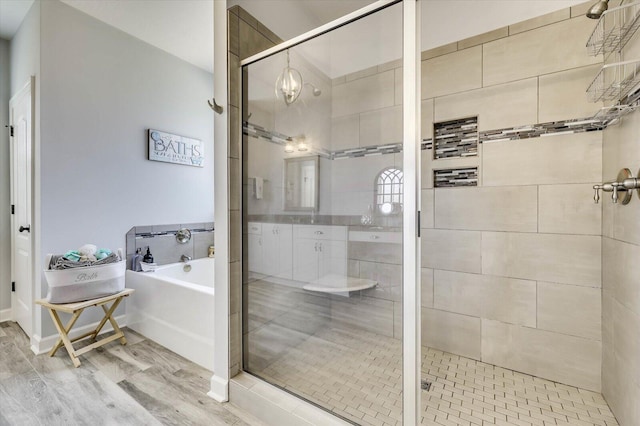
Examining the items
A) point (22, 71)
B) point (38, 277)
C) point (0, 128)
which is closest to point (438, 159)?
point (38, 277)

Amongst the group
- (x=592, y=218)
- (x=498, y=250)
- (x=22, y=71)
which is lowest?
(x=498, y=250)

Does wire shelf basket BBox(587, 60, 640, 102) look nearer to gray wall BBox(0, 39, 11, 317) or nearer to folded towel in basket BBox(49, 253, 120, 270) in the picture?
folded towel in basket BBox(49, 253, 120, 270)

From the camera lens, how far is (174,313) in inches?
88.0

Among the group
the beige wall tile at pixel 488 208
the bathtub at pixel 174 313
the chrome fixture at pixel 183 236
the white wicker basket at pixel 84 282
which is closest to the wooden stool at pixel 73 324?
the white wicker basket at pixel 84 282

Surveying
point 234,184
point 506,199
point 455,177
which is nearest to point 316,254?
point 234,184

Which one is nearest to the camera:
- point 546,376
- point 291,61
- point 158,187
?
point 291,61

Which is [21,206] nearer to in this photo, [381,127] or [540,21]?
[381,127]

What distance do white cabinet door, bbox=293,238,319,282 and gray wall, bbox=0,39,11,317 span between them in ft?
9.90

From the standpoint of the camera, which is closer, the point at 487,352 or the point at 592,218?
the point at 592,218

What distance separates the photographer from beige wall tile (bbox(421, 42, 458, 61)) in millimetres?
2174

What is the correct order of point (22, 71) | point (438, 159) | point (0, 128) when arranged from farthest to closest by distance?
point (0, 128), point (22, 71), point (438, 159)

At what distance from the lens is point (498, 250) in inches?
79.7

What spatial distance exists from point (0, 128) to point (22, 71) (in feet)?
2.19

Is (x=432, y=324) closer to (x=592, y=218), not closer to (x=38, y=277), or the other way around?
(x=592, y=218)
